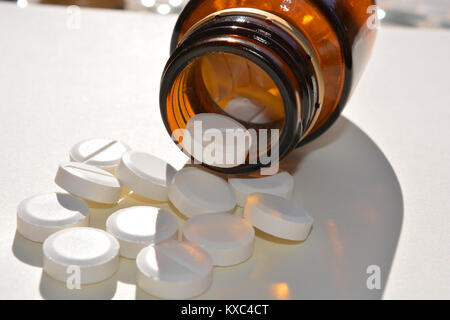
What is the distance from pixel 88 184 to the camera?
0.95 m

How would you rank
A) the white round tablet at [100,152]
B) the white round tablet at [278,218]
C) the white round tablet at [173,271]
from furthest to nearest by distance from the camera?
the white round tablet at [100,152]
the white round tablet at [278,218]
the white round tablet at [173,271]

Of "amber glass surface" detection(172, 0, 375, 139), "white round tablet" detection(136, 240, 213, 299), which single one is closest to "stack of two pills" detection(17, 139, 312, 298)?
"white round tablet" detection(136, 240, 213, 299)

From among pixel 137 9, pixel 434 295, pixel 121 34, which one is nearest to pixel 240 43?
pixel 434 295

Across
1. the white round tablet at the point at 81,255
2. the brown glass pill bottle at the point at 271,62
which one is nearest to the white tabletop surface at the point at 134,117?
the white round tablet at the point at 81,255

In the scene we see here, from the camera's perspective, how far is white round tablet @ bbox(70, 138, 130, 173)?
1.07 metres

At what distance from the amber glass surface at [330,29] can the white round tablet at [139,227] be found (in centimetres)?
34

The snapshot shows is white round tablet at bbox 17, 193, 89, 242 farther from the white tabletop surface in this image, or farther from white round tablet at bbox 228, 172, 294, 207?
white round tablet at bbox 228, 172, 294, 207

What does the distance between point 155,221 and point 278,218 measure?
0.58 ft

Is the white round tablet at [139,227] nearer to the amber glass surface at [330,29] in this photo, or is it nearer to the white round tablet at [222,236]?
the white round tablet at [222,236]

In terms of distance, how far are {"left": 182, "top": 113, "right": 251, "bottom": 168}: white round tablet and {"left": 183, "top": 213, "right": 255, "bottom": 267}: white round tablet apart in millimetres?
85

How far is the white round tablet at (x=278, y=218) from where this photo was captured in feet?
3.04

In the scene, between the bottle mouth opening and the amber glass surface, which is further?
the amber glass surface

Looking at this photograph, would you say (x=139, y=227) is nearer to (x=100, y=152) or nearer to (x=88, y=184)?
(x=88, y=184)
